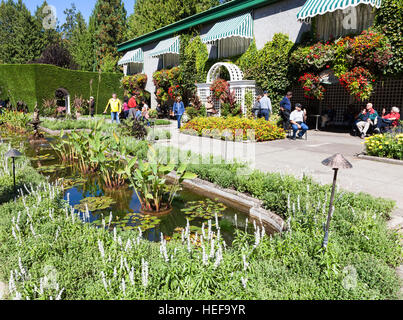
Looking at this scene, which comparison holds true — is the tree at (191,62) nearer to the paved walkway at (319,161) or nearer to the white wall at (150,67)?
the white wall at (150,67)

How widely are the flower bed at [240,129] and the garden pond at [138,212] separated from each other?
4.89 m

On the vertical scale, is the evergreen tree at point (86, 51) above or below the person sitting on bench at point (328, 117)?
above

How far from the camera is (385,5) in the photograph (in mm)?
10289

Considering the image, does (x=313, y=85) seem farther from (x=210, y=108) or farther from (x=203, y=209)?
(x=203, y=209)

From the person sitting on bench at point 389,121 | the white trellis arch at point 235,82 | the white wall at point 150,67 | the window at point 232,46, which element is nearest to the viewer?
the person sitting on bench at point 389,121

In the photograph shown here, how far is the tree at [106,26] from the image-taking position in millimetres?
37188

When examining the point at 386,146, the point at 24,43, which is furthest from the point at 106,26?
the point at 386,146

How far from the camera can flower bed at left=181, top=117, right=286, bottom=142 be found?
10.5 meters

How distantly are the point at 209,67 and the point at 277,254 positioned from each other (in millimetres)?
16366

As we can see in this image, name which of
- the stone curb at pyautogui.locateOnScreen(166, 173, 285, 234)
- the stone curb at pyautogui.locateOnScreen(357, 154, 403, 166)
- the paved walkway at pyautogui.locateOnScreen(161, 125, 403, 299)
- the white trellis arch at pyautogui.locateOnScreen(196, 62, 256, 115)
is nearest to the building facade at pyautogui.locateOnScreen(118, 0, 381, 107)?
the white trellis arch at pyautogui.locateOnScreen(196, 62, 256, 115)

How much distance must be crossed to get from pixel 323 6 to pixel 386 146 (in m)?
6.94

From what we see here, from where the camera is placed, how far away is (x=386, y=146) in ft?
23.8

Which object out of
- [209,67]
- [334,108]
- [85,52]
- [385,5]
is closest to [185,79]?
[209,67]

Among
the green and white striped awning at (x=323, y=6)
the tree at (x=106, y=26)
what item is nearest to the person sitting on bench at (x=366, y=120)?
the green and white striped awning at (x=323, y=6)
